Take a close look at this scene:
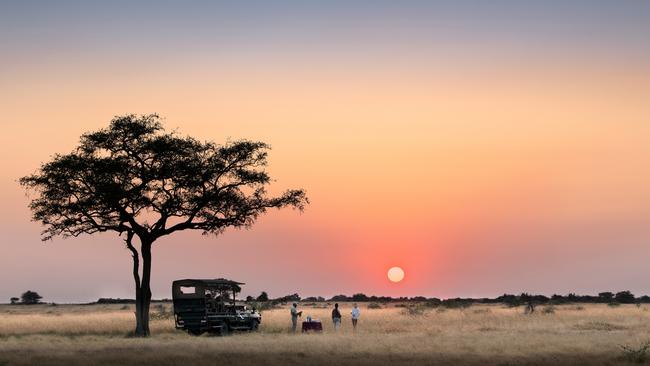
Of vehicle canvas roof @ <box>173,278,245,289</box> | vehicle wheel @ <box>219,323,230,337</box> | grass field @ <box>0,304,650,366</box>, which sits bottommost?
grass field @ <box>0,304,650,366</box>

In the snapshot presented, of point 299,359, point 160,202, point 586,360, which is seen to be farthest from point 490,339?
point 160,202

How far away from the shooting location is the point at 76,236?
57.1 m

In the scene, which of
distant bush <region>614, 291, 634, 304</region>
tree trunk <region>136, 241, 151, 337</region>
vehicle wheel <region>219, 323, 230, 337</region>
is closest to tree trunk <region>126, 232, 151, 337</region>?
tree trunk <region>136, 241, 151, 337</region>

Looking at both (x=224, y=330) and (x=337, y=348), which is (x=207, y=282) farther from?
(x=337, y=348)

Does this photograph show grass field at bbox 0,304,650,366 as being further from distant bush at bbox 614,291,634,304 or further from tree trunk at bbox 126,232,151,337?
distant bush at bbox 614,291,634,304

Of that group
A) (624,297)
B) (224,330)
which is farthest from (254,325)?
(624,297)

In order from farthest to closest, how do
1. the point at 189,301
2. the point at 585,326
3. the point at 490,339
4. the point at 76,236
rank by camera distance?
the point at 585,326
the point at 76,236
the point at 189,301
the point at 490,339

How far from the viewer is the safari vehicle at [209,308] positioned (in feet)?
173

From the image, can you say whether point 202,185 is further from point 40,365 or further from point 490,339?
point 40,365

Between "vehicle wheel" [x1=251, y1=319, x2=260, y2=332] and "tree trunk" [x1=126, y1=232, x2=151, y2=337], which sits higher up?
"tree trunk" [x1=126, y1=232, x2=151, y2=337]

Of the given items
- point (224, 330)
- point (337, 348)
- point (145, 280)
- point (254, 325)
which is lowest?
point (337, 348)

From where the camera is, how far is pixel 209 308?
53406 millimetres

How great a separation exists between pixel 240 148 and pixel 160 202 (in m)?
6.48

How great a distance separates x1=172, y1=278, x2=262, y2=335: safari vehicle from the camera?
5275 centimetres
